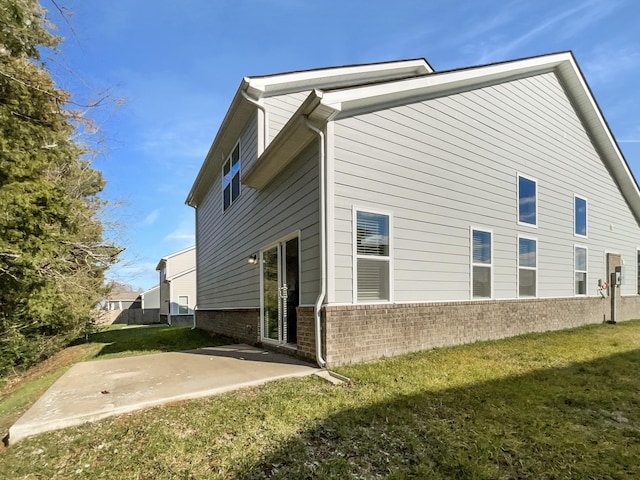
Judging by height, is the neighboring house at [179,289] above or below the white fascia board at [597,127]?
below

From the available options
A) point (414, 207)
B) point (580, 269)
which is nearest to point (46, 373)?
point (414, 207)

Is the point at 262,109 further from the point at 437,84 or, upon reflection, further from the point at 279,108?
the point at 437,84

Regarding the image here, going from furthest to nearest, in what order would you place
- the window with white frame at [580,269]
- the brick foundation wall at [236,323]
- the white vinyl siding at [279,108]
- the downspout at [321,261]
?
the window with white frame at [580,269] < the brick foundation wall at [236,323] < the white vinyl siding at [279,108] < the downspout at [321,261]

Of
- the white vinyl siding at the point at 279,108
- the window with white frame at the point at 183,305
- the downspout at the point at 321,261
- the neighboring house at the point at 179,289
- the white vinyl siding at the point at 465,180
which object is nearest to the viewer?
the downspout at the point at 321,261

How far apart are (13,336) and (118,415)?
22.5ft

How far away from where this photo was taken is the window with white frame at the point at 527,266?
859cm

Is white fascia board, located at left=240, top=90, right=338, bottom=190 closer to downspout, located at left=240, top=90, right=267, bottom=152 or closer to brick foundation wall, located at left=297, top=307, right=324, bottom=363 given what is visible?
downspout, located at left=240, top=90, right=267, bottom=152

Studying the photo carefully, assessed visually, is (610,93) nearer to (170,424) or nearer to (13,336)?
(170,424)

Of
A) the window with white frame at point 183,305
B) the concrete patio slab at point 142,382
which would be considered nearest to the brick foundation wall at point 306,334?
the concrete patio slab at point 142,382

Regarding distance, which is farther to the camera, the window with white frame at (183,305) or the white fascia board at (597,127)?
the window with white frame at (183,305)

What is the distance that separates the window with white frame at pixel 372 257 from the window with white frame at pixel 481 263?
249 centimetres

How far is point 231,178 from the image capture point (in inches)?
418

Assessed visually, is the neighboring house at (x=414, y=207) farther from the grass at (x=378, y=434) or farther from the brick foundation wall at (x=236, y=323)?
the grass at (x=378, y=434)

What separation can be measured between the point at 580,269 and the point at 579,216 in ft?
5.08
